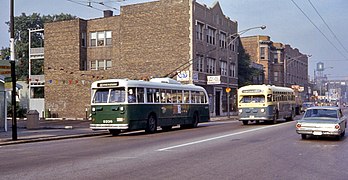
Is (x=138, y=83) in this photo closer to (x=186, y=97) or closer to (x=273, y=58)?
(x=186, y=97)

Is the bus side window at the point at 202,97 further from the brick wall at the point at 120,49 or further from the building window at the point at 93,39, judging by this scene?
the building window at the point at 93,39

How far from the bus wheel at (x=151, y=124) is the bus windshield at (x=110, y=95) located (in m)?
2.21

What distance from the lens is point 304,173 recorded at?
10.3 meters

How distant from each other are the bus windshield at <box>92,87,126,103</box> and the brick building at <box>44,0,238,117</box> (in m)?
21.8

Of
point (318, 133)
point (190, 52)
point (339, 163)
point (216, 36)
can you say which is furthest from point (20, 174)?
point (216, 36)

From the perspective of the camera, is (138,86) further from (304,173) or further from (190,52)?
(190,52)

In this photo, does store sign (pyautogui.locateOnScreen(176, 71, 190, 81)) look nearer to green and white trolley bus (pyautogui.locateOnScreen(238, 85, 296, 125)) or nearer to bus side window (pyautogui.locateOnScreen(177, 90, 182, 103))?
green and white trolley bus (pyautogui.locateOnScreen(238, 85, 296, 125))

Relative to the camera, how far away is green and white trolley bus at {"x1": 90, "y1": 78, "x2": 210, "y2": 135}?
22.2 metres

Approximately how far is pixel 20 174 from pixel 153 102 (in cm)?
1412

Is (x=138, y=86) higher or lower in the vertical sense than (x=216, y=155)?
higher

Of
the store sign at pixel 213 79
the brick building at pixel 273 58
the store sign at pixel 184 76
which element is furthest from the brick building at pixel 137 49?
the brick building at pixel 273 58

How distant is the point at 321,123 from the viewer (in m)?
17.3

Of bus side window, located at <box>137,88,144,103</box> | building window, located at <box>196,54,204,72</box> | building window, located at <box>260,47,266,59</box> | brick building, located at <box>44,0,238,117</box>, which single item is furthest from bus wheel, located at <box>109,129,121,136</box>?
building window, located at <box>260,47,266,59</box>

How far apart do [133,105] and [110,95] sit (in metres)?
1.28
